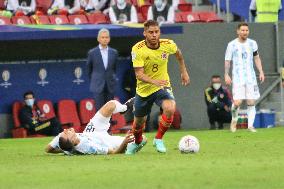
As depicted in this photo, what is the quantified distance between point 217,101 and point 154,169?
14.3 m

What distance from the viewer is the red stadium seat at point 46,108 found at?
26.7 meters

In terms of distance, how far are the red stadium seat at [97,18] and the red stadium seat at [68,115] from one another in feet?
7.11

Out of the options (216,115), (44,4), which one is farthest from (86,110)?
(216,115)

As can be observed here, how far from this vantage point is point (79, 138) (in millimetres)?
15734

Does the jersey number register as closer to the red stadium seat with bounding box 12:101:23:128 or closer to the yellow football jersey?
the yellow football jersey

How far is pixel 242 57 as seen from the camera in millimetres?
22875

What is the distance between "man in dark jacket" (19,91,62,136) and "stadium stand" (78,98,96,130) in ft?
4.58

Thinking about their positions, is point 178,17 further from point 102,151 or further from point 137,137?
point 102,151

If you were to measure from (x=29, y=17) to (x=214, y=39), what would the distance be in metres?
4.99

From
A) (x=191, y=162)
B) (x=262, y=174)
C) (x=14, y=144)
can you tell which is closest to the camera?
(x=262, y=174)

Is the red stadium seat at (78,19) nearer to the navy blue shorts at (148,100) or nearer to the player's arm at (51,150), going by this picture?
the player's arm at (51,150)

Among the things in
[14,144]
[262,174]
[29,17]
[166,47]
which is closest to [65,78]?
[29,17]

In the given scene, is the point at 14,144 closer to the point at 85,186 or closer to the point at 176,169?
the point at 176,169

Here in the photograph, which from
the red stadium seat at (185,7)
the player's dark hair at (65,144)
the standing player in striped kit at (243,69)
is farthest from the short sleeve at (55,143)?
the red stadium seat at (185,7)
